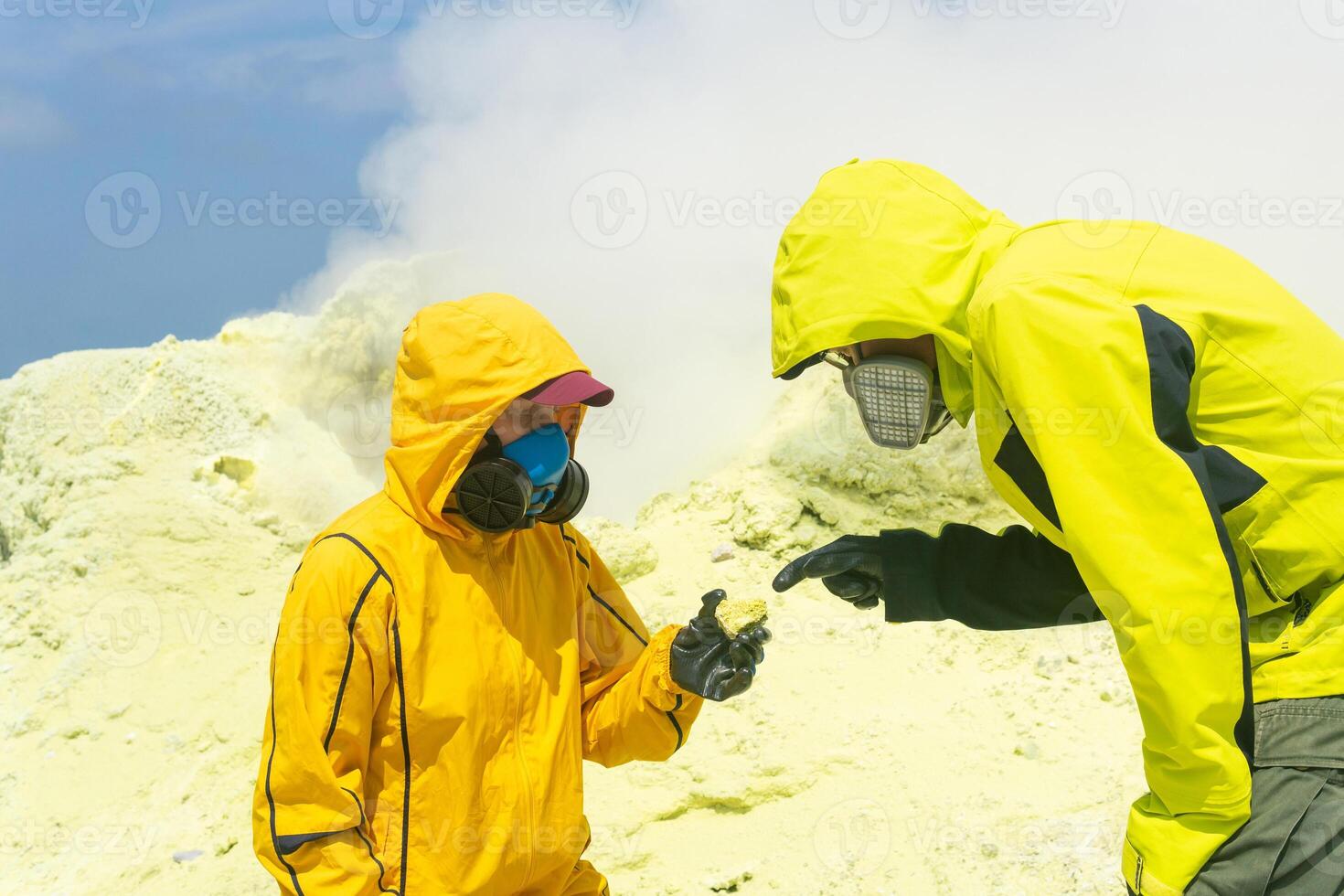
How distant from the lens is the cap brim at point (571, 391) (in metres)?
2.51

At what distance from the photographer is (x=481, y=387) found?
247 cm

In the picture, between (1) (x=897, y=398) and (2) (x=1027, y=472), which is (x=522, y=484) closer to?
(1) (x=897, y=398)

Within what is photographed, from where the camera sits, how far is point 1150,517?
173cm

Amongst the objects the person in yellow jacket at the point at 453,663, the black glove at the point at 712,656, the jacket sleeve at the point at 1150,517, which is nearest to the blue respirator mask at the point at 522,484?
the person in yellow jacket at the point at 453,663

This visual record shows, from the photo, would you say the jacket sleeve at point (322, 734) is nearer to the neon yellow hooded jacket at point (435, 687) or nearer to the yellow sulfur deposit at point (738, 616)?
the neon yellow hooded jacket at point (435, 687)

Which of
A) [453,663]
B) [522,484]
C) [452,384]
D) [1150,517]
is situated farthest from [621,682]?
[1150,517]

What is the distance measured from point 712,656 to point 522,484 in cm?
60

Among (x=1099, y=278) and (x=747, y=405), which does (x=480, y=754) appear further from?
(x=747, y=405)

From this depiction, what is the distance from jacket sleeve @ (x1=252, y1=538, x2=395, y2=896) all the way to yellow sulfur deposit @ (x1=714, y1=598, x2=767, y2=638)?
77 centimetres

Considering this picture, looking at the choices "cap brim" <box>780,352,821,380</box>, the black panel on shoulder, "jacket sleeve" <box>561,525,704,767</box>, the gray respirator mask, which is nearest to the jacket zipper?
"jacket sleeve" <box>561,525,704,767</box>

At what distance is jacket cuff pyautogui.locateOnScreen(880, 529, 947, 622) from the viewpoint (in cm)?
263

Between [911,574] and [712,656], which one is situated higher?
[911,574]

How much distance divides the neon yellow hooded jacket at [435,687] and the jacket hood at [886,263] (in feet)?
2.15

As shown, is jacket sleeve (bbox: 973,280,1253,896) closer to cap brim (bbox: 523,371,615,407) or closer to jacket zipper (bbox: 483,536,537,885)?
cap brim (bbox: 523,371,615,407)
